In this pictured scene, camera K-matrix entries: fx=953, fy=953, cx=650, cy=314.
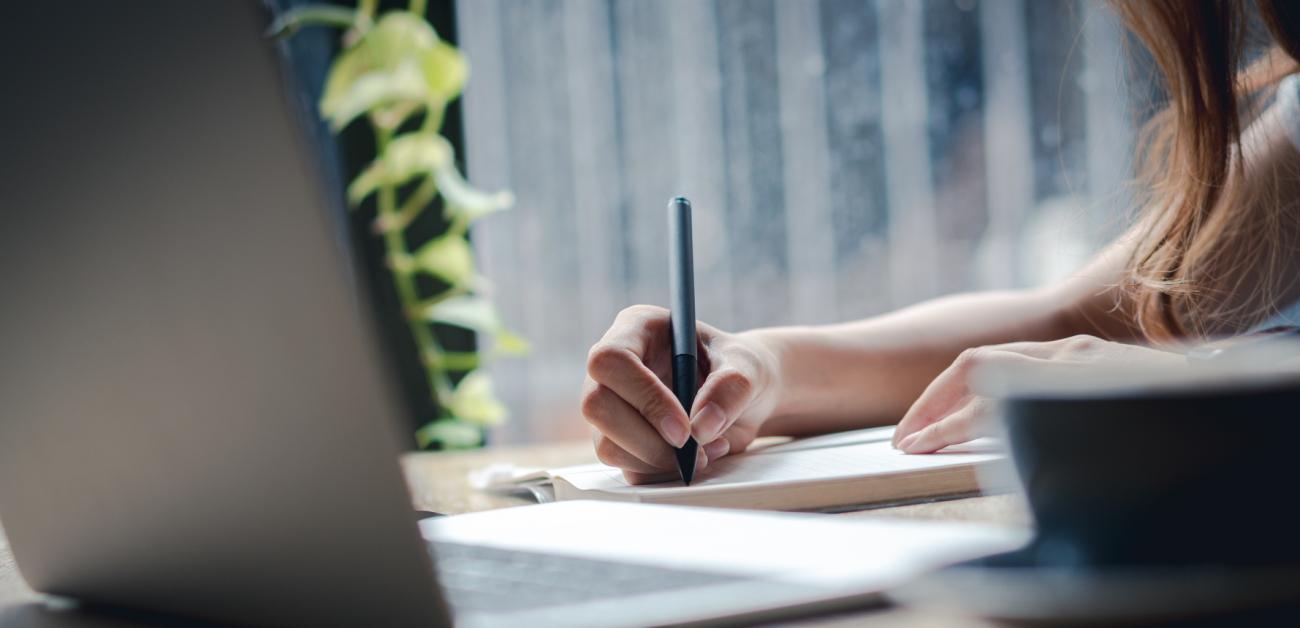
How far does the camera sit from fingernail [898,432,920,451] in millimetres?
545

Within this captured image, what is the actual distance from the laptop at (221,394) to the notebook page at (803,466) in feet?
0.48

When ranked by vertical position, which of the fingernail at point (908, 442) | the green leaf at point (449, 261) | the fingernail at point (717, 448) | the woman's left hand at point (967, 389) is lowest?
the fingernail at point (717, 448)

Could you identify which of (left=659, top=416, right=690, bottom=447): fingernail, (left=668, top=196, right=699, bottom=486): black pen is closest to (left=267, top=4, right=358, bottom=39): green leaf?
(left=668, top=196, right=699, bottom=486): black pen

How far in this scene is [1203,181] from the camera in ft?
2.39

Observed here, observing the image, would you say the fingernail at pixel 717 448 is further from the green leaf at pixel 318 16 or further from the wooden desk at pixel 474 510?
the green leaf at pixel 318 16

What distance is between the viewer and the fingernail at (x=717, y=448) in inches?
24.2

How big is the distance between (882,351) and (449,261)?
871mm

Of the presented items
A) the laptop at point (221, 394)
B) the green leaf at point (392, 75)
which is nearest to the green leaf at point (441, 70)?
the green leaf at point (392, 75)

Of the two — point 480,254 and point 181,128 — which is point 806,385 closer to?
point 181,128

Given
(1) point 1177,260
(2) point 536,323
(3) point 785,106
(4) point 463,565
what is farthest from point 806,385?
(3) point 785,106

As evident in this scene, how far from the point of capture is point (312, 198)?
20 centimetres

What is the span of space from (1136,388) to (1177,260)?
66cm

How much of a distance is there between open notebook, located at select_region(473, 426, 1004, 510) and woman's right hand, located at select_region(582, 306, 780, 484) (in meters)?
0.02

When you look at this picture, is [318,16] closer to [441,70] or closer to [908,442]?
[441,70]
